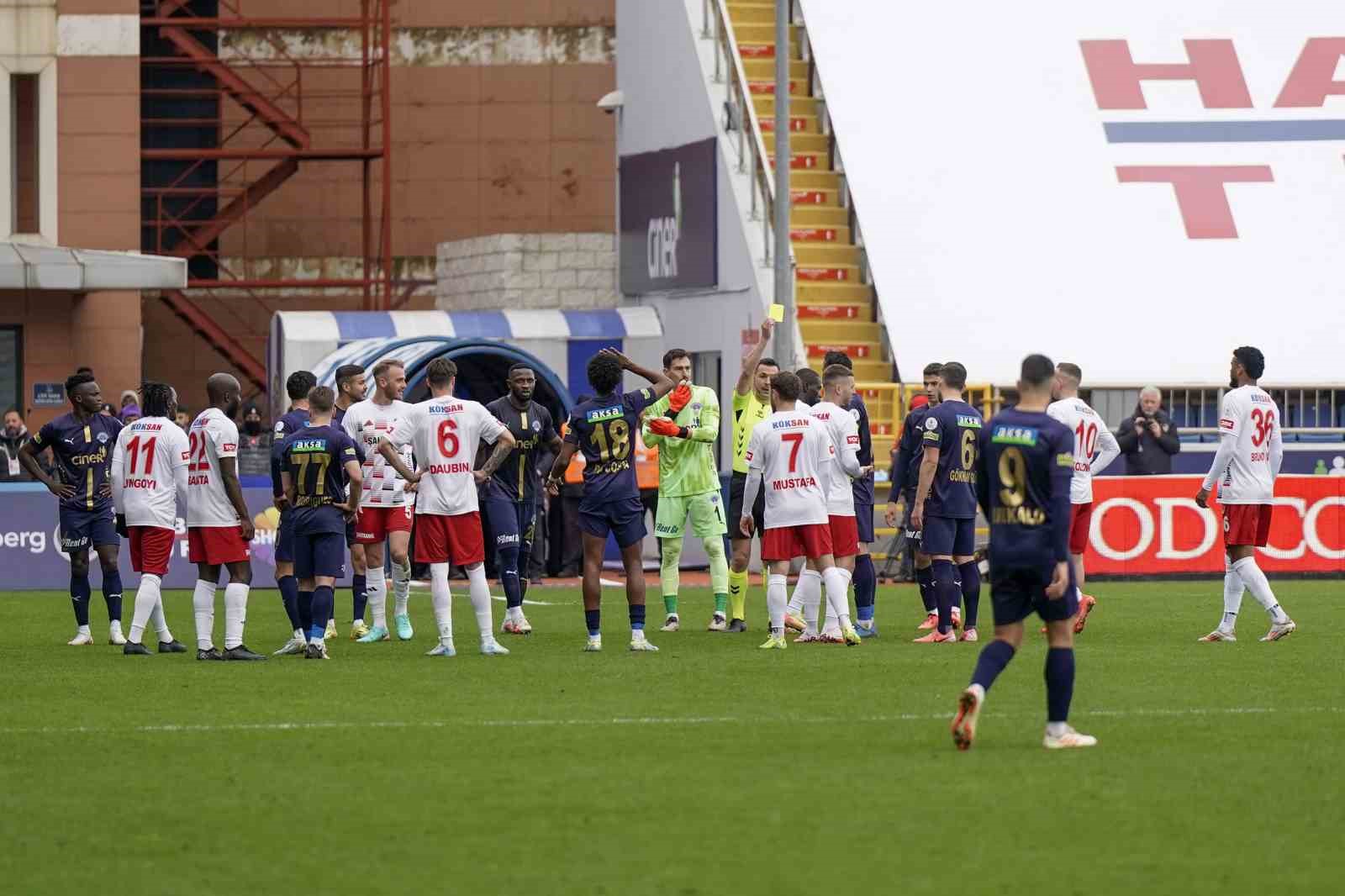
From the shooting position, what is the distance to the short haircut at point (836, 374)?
60.0ft

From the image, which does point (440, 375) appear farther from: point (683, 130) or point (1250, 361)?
point (683, 130)

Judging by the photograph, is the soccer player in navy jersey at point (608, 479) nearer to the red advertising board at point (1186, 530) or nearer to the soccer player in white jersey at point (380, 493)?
the soccer player in white jersey at point (380, 493)

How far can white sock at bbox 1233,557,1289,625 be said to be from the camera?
58.7 ft

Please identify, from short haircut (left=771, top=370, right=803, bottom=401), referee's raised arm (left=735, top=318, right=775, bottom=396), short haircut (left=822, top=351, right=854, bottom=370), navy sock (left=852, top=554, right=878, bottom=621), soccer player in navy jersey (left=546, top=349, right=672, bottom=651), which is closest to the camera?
soccer player in navy jersey (left=546, top=349, right=672, bottom=651)

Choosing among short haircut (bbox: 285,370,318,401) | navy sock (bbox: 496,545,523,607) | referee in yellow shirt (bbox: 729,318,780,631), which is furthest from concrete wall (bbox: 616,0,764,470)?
short haircut (bbox: 285,370,318,401)

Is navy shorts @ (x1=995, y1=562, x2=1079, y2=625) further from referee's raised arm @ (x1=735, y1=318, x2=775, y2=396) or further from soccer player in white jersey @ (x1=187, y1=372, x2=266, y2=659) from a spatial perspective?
referee's raised arm @ (x1=735, y1=318, x2=775, y2=396)

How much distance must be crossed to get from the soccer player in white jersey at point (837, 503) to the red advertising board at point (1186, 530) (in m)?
8.93

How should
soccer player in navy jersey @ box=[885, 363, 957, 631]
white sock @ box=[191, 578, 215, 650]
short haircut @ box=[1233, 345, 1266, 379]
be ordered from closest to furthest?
1. white sock @ box=[191, 578, 215, 650]
2. short haircut @ box=[1233, 345, 1266, 379]
3. soccer player in navy jersey @ box=[885, 363, 957, 631]

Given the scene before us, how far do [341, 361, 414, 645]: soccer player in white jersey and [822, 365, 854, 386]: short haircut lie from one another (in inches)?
127

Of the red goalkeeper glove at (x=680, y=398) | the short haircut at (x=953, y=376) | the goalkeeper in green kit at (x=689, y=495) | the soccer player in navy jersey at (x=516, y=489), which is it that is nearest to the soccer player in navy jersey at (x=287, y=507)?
the soccer player in navy jersey at (x=516, y=489)

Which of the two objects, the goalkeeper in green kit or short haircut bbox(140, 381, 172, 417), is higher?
short haircut bbox(140, 381, 172, 417)

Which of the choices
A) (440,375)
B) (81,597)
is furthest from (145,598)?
(440,375)

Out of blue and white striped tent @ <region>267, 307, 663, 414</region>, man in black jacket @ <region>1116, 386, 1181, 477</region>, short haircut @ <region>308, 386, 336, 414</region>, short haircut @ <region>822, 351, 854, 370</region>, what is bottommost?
man in black jacket @ <region>1116, 386, 1181, 477</region>

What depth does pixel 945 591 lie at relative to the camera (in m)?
18.0
